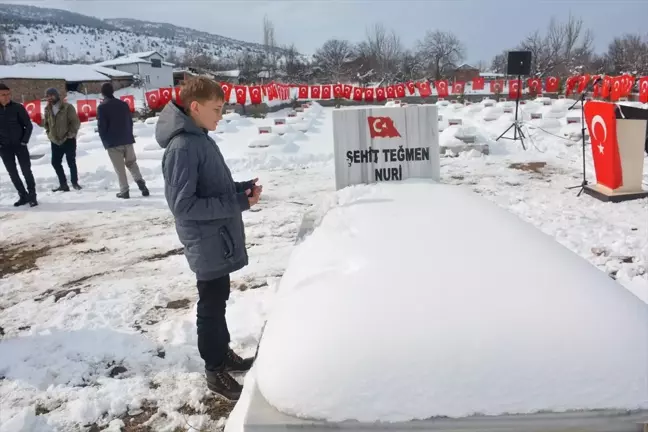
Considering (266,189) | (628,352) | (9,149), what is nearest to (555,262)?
(628,352)

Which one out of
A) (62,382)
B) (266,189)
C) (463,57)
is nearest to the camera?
(62,382)

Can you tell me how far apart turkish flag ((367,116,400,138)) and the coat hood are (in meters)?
2.52

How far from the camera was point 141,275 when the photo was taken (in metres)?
4.39

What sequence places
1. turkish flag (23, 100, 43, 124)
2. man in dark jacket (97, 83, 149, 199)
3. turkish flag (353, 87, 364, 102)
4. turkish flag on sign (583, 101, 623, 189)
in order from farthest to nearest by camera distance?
turkish flag (353, 87, 364, 102), turkish flag (23, 100, 43, 124), man in dark jacket (97, 83, 149, 199), turkish flag on sign (583, 101, 623, 189)

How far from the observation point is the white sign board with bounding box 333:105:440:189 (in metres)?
4.46

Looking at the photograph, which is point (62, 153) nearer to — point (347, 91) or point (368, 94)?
point (368, 94)

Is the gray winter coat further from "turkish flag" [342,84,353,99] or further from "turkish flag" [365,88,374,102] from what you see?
"turkish flag" [342,84,353,99]

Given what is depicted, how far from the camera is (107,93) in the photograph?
6.68 metres

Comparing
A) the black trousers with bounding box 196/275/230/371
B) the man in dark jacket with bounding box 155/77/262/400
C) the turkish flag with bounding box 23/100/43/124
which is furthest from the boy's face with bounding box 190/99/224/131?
the turkish flag with bounding box 23/100/43/124

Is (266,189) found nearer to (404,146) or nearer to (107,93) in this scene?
(107,93)

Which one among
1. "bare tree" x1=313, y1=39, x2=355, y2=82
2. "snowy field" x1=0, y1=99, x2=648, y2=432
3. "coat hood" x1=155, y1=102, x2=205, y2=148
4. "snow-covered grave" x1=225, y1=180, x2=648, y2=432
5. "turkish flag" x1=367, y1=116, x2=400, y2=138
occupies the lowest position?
"snowy field" x1=0, y1=99, x2=648, y2=432

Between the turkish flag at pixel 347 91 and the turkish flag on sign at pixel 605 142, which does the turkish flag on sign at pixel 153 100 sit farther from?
the turkish flag on sign at pixel 605 142

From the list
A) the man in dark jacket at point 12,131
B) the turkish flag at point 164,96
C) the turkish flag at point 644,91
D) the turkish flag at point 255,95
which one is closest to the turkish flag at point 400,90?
the turkish flag at point 255,95

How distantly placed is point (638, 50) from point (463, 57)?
25548 mm
